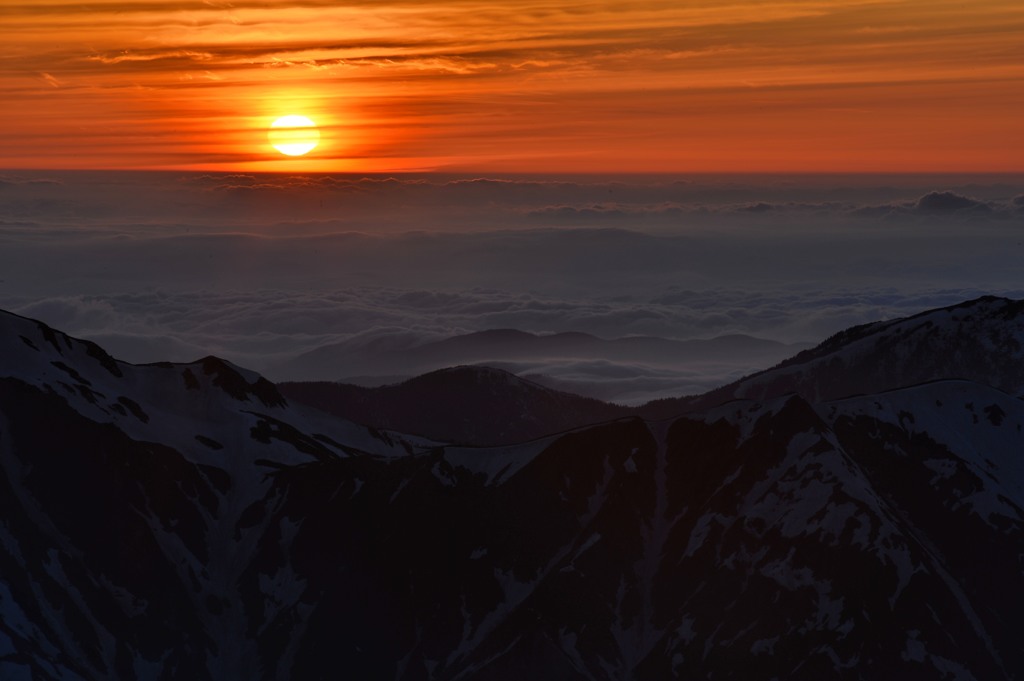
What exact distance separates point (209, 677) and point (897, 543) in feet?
286

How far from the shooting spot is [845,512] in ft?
654

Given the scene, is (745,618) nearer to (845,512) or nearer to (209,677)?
(845,512)

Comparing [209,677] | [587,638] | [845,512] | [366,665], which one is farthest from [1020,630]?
[209,677]

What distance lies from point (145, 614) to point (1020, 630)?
109871 millimetres

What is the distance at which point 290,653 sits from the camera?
19825 centimetres

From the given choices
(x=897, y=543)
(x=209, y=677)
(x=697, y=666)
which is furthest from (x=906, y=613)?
(x=209, y=677)

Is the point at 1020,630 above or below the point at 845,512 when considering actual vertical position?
below

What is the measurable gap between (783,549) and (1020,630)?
3072cm

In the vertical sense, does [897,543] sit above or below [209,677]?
above

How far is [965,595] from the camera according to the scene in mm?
199125

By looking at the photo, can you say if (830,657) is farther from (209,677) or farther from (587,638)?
(209,677)

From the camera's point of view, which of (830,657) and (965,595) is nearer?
(830,657)

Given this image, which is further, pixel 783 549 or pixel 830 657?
pixel 783 549

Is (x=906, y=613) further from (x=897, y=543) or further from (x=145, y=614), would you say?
(x=145, y=614)
